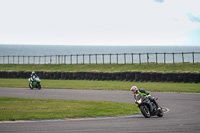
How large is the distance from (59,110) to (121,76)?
21.5 meters

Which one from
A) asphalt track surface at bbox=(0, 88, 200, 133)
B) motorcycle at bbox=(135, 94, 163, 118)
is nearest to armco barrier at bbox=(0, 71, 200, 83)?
asphalt track surface at bbox=(0, 88, 200, 133)

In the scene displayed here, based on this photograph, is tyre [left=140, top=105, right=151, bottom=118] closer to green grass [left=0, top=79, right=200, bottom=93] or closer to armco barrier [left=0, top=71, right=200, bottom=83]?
green grass [left=0, top=79, right=200, bottom=93]

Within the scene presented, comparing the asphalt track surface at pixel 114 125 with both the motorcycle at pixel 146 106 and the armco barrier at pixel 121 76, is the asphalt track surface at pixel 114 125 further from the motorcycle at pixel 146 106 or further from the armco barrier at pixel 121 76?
the armco barrier at pixel 121 76

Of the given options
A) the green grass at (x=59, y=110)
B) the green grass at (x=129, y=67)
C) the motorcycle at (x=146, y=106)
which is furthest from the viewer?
the green grass at (x=129, y=67)

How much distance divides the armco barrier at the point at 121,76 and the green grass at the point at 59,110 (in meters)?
16.0

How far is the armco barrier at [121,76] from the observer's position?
34.1 m

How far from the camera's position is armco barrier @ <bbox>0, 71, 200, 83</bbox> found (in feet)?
112

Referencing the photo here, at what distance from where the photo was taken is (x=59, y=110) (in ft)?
55.4

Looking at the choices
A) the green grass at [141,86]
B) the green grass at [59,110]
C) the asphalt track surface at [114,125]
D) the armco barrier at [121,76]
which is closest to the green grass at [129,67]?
the armco barrier at [121,76]

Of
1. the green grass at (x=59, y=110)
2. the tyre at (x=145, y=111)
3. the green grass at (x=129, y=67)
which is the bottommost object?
the green grass at (x=59, y=110)

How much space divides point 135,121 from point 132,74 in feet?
78.8

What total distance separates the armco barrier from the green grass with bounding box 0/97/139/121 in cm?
1602

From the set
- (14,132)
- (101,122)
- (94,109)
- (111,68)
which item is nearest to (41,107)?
(94,109)

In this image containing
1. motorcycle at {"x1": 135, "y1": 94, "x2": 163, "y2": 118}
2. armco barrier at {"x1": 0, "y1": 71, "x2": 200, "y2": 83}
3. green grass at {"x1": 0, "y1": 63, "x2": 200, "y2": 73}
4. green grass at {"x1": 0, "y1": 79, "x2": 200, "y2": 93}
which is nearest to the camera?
motorcycle at {"x1": 135, "y1": 94, "x2": 163, "y2": 118}
